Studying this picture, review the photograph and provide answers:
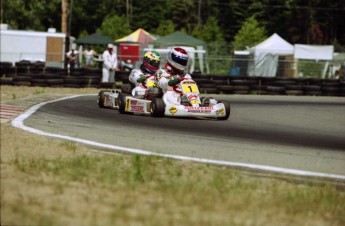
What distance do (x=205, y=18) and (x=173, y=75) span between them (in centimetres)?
8228

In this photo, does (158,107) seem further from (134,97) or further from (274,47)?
(274,47)

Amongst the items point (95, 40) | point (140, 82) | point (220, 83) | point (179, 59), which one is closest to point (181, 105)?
point (179, 59)

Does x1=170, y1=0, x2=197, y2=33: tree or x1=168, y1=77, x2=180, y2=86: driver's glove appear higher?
x1=170, y1=0, x2=197, y2=33: tree

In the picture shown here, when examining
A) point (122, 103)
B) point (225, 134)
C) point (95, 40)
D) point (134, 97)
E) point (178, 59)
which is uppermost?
point (95, 40)

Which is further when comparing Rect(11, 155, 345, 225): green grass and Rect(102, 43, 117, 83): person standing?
Rect(102, 43, 117, 83): person standing

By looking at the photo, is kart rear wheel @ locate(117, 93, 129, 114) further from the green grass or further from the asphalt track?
the green grass

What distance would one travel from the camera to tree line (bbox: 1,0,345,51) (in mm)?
69131

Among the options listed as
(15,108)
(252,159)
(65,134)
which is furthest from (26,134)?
(15,108)

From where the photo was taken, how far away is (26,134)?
832cm

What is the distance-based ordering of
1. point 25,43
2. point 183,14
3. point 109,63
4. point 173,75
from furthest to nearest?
point 183,14, point 25,43, point 109,63, point 173,75

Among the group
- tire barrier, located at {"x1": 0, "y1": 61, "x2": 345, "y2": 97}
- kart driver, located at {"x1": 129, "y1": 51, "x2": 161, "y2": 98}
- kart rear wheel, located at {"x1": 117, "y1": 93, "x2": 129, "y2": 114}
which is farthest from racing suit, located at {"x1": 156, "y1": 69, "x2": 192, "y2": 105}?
tire barrier, located at {"x1": 0, "y1": 61, "x2": 345, "y2": 97}

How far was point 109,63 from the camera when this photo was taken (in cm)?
2230

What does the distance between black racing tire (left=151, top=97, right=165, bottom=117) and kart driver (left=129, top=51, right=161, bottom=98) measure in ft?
3.33

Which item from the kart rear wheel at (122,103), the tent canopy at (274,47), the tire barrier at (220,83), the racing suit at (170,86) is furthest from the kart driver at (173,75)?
the tent canopy at (274,47)
